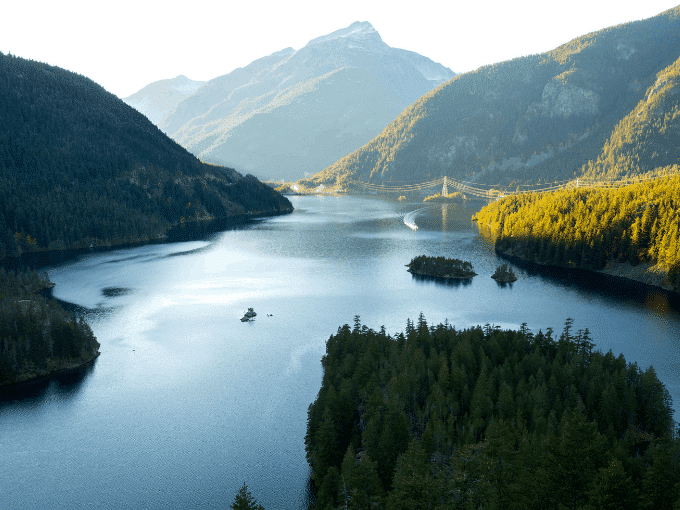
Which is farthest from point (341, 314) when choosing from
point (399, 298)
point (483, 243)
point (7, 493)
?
point (483, 243)

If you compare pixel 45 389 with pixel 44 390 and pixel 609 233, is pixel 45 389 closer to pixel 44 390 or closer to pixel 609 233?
pixel 44 390

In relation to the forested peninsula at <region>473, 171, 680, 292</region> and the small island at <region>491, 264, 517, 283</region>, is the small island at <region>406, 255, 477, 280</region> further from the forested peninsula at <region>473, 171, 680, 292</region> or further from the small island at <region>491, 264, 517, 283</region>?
the forested peninsula at <region>473, 171, 680, 292</region>

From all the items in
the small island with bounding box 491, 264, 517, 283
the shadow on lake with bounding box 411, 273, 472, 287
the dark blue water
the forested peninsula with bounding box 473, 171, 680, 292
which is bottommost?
the dark blue water

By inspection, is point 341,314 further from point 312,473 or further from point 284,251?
point 284,251

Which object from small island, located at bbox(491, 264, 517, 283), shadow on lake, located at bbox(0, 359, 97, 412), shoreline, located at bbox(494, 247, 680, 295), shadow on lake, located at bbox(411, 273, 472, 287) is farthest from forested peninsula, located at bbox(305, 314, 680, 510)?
shoreline, located at bbox(494, 247, 680, 295)

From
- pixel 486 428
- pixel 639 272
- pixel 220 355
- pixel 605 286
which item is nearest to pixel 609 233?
pixel 639 272

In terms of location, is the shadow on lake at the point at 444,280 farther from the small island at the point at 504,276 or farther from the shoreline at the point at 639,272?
the shoreline at the point at 639,272
